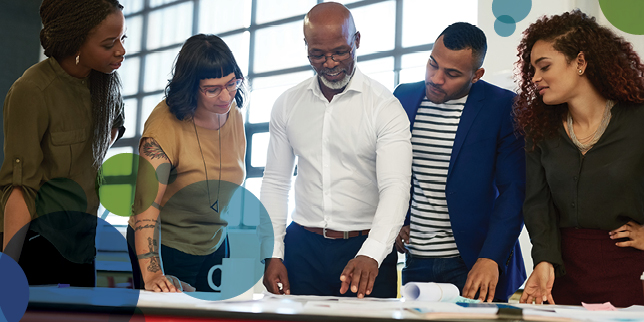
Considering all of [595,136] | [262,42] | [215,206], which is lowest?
[215,206]

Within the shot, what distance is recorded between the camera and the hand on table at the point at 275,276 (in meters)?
1.54

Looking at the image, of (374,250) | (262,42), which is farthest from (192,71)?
(262,42)

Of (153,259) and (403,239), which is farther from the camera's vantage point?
(403,239)

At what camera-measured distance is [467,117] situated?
1651mm

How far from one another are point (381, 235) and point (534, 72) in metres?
0.70

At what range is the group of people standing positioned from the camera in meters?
1.42

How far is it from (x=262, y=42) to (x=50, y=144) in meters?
3.36

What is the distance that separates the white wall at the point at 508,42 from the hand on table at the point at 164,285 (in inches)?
→ 90.8

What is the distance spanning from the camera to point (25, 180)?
1.53 metres

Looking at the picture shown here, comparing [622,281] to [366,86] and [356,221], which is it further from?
[366,86]
